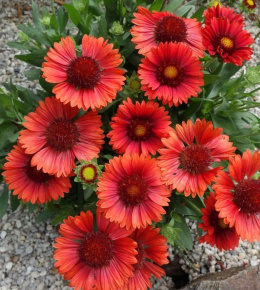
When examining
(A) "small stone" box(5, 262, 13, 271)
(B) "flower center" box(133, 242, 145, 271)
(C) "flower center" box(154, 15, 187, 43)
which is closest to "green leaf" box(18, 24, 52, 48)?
(C) "flower center" box(154, 15, 187, 43)

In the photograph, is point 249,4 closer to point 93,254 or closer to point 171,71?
point 171,71

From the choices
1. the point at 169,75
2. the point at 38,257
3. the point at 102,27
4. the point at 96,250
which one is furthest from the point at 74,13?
the point at 38,257

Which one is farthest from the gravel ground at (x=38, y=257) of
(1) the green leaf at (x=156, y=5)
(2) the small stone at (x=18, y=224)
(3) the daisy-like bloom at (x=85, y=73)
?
(1) the green leaf at (x=156, y=5)

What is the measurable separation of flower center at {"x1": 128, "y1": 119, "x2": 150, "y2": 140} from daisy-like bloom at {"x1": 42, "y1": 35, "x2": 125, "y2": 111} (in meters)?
0.14

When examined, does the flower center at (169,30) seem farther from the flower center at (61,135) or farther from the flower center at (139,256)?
the flower center at (139,256)

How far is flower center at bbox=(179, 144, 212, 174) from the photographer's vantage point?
4.17 ft

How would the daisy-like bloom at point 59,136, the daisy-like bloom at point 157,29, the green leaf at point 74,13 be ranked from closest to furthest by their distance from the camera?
the daisy-like bloom at point 59,136
the daisy-like bloom at point 157,29
the green leaf at point 74,13

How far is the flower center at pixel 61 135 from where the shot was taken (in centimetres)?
134

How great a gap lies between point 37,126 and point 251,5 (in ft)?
3.89

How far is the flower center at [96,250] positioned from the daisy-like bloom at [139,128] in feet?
1.00

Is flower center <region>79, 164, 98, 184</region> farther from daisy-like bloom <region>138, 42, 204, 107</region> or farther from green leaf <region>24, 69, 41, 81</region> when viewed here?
green leaf <region>24, 69, 41, 81</region>

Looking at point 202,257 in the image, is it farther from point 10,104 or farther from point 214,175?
point 10,104

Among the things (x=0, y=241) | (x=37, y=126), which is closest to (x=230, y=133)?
(x=37, y=126)

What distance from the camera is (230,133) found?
1649mm
